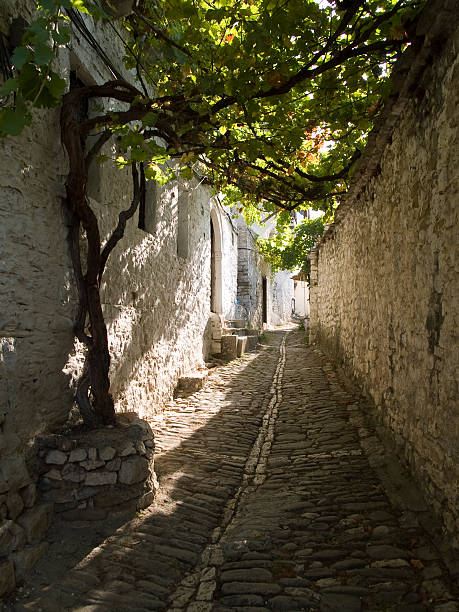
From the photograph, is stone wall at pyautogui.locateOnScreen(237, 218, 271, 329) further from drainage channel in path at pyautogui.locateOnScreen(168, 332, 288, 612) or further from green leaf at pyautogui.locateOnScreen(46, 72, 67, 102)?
green leaf at pyautogui.locateOnScreen(46, 72, 67, 102)

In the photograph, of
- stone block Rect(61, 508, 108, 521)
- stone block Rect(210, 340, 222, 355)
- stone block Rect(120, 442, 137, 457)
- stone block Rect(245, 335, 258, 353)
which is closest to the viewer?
stone block Rect(61, 508, 108, 521)

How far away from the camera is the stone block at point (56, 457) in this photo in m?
3.12

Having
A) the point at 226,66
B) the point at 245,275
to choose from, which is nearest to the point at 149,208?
the point at 226,66

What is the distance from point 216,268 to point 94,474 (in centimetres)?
936

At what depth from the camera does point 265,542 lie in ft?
9.62

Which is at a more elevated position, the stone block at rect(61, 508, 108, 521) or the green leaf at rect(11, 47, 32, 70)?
the green leaf at rect(11, 47, 32, 70)

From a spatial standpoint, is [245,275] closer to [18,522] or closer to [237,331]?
[237,331]

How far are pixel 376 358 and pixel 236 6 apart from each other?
3743 millimetres

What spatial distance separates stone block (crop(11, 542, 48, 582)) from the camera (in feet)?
8.30

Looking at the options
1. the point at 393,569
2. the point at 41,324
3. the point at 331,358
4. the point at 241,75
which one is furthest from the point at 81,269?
the point at 331,358

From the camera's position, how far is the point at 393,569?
2.53m

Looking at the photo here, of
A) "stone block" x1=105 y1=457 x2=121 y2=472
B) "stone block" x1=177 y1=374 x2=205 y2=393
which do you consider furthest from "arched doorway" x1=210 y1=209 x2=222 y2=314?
"stone block" x1=105 y1=457 x2=121 y2=472

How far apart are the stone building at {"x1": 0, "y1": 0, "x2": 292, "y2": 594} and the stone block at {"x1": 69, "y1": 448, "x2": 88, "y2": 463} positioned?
0.26 metres

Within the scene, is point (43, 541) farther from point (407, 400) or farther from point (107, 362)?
point (407, 400)
